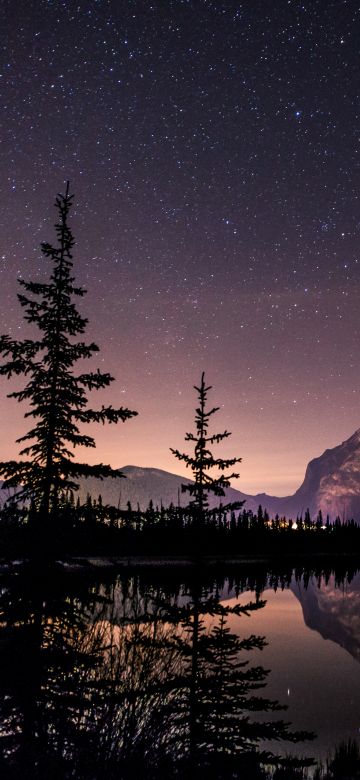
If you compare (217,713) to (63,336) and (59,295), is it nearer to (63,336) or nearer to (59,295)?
(63,336)

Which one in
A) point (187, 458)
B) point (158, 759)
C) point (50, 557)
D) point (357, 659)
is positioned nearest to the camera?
point (158, 759)

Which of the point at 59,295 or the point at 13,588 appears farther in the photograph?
the point at 59,295

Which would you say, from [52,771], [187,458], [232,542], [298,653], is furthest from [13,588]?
[232,542]

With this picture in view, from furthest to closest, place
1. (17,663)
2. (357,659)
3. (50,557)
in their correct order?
1. (357,659)
2. (50,557)
3. (17,663)

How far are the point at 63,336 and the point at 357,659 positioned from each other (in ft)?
90.1

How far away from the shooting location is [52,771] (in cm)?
850

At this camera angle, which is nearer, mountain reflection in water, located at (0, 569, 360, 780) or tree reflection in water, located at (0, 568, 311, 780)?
tree reflection in water, located at (0, 568, 311, 780)

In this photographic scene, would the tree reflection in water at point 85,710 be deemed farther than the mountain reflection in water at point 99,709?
No

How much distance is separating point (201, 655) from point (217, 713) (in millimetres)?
2782

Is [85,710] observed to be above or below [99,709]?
below

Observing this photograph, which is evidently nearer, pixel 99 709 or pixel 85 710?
pixel 99 709

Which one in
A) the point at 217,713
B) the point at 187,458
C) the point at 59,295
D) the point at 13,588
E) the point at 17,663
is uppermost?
the point at 59,295

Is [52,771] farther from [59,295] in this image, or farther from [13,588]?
[59,295]

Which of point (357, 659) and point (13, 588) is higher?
point (13, 588)
